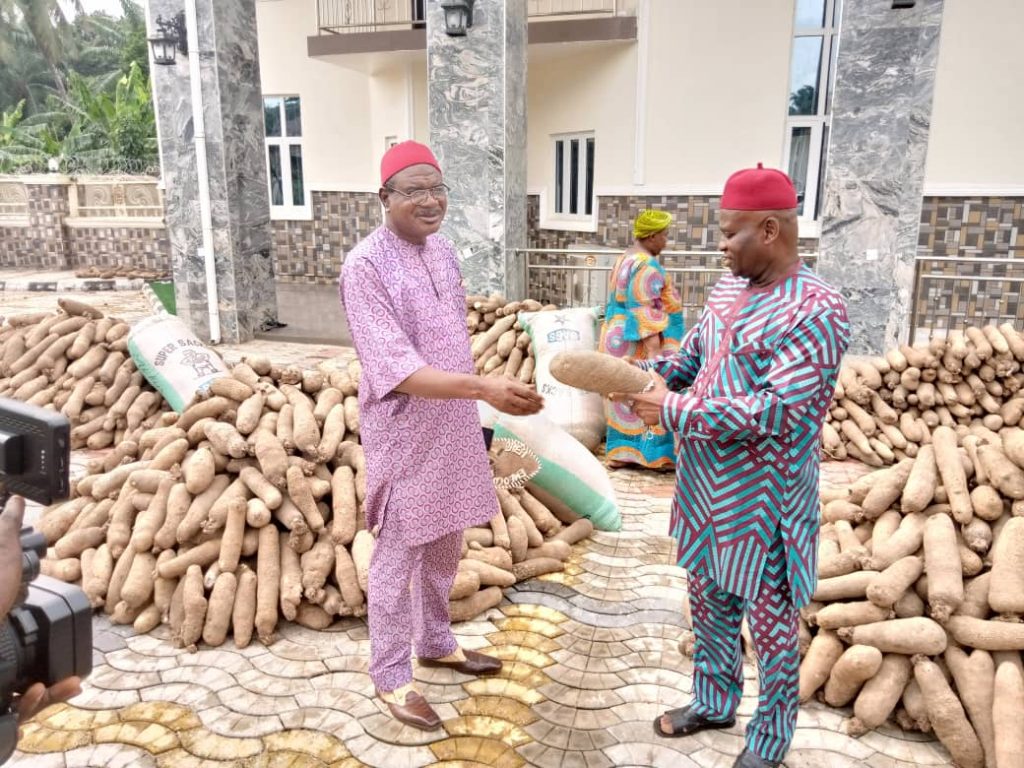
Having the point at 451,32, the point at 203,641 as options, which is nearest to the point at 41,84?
the point at 451,32

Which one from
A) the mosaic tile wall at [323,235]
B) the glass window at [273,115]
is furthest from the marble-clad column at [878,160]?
the glass window at [273,115]

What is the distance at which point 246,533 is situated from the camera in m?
3.59

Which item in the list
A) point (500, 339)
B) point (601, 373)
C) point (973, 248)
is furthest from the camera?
point (973, 248)

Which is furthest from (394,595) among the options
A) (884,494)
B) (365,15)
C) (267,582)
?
(365,15)

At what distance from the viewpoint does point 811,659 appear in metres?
2.88

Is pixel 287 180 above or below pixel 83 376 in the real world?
above

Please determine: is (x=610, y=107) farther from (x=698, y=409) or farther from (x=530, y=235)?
(x=698, y=409)

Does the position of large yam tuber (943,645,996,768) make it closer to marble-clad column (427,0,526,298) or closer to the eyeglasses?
the eyeglasses

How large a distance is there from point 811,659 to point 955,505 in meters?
0.89

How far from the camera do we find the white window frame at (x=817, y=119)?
10062 mm

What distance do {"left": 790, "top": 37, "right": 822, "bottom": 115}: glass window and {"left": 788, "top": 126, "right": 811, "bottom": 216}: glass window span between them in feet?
0.87

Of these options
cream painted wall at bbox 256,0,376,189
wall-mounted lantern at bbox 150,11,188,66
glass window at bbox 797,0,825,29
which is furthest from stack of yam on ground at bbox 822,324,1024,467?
cream painted wall at bbox 256,0,376,189

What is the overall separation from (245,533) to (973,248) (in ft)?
30.0

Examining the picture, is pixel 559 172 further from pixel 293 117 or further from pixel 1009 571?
pixel 1009 571
